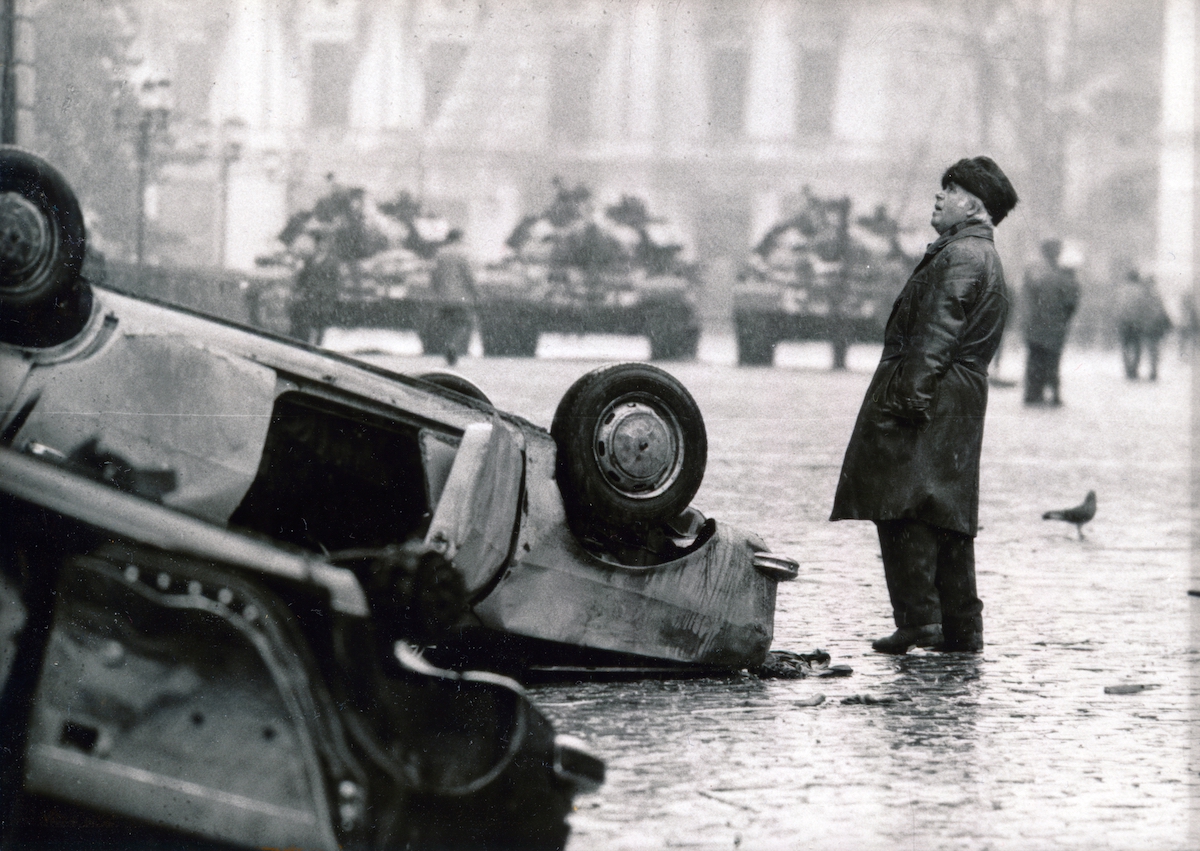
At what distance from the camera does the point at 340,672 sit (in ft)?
11.1

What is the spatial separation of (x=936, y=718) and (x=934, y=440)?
57.0 inches

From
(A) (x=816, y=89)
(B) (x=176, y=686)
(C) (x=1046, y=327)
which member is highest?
(A) (x=816, y=89)

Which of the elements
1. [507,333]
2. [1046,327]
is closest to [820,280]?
[507,333]

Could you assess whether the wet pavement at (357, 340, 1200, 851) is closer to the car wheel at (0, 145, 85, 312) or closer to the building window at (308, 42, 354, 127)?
the car wheel at (0, 145, 85, 312)

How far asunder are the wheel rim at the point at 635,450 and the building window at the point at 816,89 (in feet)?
142

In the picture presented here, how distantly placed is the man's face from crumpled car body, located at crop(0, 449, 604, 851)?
161 inches

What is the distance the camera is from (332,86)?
22297 mm

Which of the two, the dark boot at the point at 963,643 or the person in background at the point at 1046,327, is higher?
the person in background at the point at 1046,327

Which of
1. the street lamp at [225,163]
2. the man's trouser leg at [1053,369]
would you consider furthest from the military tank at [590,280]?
the man's trouser leg at [1053,369]

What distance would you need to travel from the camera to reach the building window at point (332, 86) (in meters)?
24.6

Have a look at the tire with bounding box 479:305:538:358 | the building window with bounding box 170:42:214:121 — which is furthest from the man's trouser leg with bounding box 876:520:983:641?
the tire with bounding box 479:305:538:358

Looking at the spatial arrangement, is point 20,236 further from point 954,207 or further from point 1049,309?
point 1049,309

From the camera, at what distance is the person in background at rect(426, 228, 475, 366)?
28125mm

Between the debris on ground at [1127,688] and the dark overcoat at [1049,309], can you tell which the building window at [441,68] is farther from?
the debris on ground at [1127,688]
